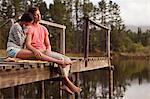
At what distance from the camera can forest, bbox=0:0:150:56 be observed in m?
61.5

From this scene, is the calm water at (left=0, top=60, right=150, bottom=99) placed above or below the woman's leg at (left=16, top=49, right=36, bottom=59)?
below

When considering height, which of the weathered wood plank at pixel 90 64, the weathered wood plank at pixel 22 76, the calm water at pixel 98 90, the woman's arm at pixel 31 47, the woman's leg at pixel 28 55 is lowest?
the calm water at pixel 98 90

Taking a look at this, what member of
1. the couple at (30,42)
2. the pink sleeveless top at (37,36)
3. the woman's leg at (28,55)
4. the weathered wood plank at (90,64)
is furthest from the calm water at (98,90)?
the woman's leg at (28,55)

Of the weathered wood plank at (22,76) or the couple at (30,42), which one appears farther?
the couple at (30,42)

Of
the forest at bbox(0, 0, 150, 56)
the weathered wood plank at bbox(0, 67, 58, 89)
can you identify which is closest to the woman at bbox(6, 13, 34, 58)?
the weathered wood plank at bbox(0, 67, 58, 89)

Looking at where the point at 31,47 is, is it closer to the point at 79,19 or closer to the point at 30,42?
the point at 30,42

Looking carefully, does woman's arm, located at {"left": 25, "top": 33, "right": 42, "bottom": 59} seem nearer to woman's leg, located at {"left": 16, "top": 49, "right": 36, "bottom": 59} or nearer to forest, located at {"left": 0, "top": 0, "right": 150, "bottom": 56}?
woman's leg, located at {"left": 16, "top": 49, "right": 36, "bottom": 59}

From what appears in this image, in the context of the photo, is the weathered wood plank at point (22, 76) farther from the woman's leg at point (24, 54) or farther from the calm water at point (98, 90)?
the calm water at point (98, 90)

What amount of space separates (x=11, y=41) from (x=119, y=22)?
76214 mm

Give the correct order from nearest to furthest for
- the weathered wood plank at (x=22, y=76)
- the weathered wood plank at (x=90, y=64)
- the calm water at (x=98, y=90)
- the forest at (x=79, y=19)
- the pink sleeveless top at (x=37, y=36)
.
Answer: the weathered wood plank at (x=22, y=76) < the pink sleeveless top at (x=37, y=36) < the weathered wood plank at (x=90, y=64) < the calm water at (x=98, y=90) < the forest at (x=79, y=19)

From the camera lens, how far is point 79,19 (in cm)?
7288

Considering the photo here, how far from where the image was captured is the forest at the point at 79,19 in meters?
61.5

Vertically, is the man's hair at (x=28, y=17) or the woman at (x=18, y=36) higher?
the man's hair at (x=28, y=17)

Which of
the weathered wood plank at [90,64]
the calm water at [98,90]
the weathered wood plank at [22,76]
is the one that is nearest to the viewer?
the weathered wood plank at [22,76]
